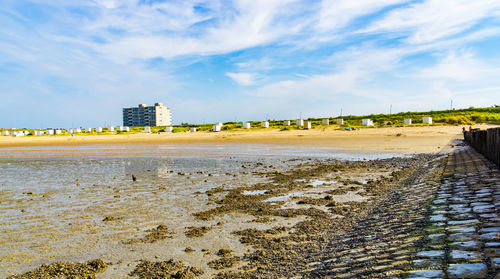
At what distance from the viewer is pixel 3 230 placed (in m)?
7.31

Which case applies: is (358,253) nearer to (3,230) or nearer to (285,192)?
(285,192)

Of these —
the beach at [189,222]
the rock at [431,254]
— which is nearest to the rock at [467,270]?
the rock at [431,254]

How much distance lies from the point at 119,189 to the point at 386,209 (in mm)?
→ 9411

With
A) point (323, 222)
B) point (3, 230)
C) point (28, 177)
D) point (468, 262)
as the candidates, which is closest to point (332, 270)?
point (468, 262)

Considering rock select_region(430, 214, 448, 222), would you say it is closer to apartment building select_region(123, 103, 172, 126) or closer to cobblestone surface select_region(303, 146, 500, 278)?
cobblestone surface select_region(303, 146, 500, 278)

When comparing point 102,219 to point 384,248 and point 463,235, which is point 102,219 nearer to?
point 384,248

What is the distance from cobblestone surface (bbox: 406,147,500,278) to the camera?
12.1ft

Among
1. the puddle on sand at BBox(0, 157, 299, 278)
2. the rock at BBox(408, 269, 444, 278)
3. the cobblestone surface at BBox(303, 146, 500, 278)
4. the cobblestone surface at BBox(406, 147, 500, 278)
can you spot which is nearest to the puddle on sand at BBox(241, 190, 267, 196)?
the puddle on sand at BBox(0, 157, 299, 278)

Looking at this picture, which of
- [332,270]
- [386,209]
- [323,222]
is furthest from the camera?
[386,209]

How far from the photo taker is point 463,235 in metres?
4.78

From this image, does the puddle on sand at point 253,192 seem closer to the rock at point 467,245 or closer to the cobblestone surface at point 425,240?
the cobblestone surface at point 425,240

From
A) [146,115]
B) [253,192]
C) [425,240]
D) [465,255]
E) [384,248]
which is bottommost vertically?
[253,192]

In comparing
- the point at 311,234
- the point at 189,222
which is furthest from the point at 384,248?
the point at 189,222

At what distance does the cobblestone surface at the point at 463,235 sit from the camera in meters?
3.68
